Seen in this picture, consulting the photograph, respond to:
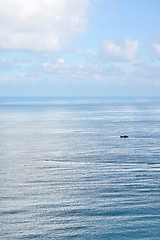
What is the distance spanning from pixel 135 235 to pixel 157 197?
11.3 m

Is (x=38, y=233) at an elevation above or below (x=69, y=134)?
below

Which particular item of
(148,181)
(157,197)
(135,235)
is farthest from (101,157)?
(135,235)

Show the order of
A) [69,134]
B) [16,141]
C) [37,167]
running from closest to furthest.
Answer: [37,167] → [16,141] → [69,134]

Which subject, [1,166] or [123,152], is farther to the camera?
[123,152]

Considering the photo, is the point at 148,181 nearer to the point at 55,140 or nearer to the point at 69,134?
the point at 55,140

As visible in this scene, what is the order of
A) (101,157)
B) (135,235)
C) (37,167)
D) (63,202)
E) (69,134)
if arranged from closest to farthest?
1. (135,235)
2. (63,202)
3. (37,167)
4. (101,157)
5. (69,134)

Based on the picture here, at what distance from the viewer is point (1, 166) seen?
2518 inches

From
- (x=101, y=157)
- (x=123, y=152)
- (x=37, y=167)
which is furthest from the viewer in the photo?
(x=123, y=152)

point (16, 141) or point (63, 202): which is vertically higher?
point (16, 141)

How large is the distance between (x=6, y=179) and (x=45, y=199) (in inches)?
459

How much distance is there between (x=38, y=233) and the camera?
35938mm

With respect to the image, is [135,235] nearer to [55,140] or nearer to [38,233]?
[38,233]

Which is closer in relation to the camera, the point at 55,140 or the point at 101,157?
the point at 101,157

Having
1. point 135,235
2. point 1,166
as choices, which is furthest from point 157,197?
point 1,166
